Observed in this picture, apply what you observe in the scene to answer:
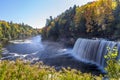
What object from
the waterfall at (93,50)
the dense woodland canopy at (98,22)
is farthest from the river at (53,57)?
the dense woodland canopy at (98,22)

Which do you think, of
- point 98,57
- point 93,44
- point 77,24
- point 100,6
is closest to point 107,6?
point 100,6

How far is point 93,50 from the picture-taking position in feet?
117

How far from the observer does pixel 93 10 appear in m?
59.1

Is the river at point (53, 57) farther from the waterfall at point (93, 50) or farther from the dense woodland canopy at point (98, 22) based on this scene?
the dense woodland canopy at point (98, 22)

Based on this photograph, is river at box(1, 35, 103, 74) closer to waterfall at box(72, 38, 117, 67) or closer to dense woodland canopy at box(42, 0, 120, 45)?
waterfall at box(72, 38, 117, 67)

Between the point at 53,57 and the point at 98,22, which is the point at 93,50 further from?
the point at 98,22

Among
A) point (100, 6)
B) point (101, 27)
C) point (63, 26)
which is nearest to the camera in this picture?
point (101, 27)

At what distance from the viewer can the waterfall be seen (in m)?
30.8

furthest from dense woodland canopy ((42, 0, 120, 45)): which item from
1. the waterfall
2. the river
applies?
the river

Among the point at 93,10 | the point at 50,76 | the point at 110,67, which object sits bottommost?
the point at 50,76

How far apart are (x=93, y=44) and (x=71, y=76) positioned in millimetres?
28662

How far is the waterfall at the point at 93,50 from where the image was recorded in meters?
30.8

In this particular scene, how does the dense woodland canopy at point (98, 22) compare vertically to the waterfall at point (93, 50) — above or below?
above

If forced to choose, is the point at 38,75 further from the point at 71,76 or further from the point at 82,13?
the point at 82,13
